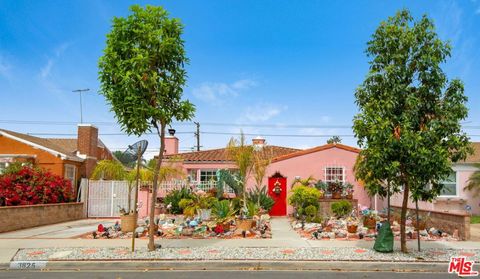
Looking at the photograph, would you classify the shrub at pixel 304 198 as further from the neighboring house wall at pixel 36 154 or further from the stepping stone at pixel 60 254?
the neighboring house wall at pixel 36 154

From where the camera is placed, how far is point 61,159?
22.3 metres

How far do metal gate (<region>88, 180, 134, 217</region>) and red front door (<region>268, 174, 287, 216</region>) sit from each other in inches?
298

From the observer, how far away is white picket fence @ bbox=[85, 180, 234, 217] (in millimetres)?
22625

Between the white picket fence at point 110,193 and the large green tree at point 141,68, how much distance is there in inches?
458

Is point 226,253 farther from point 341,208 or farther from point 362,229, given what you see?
point 341,208

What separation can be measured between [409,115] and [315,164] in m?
11.9

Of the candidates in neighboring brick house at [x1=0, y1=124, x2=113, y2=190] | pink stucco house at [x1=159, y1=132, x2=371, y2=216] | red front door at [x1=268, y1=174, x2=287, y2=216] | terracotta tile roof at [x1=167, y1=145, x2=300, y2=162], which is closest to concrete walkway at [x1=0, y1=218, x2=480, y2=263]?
red front door at [x1=268, y1=174, x2=287, y2=216]

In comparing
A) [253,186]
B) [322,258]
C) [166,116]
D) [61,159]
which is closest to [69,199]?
[61,159]

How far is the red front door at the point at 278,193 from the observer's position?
21922 millimetres

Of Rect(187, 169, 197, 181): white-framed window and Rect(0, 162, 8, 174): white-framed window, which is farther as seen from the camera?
Rect(187, 169, 197, 181): white-framed window

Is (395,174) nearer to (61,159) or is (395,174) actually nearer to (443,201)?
(443,201)

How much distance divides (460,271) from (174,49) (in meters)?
8.24

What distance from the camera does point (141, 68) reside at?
10375 mm

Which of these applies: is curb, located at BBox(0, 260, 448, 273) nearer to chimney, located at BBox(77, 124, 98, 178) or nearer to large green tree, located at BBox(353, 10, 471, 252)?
large green tree, located at BBox(353, 10, 471, 252)
